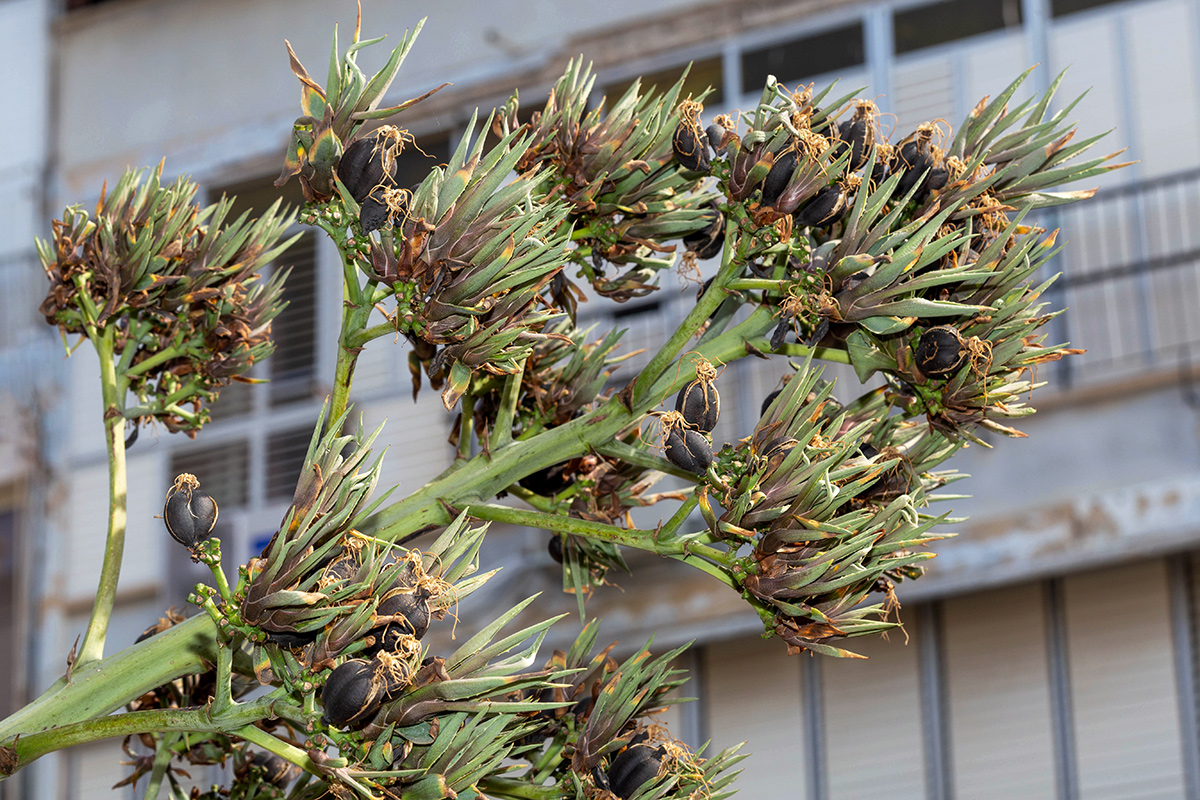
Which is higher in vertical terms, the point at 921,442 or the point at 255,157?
the point at 255,157

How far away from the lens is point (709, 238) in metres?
3.34

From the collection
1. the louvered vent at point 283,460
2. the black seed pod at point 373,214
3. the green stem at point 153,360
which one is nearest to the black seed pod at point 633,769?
the black seed pod at point 373,214

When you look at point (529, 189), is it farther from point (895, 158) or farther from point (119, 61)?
point (119, 61)

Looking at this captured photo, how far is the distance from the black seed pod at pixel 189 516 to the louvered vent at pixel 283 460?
7003mm

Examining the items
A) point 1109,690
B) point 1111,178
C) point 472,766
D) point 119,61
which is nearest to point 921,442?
point 472,766

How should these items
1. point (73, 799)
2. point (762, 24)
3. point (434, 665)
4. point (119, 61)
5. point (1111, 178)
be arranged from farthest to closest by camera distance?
point (119, 61) → point (73, 799) → point (762, 24) → point (1111, 178) → point (434, 665)

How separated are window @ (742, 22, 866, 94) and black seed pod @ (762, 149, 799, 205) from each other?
586cm

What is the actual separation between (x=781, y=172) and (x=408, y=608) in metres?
1.00

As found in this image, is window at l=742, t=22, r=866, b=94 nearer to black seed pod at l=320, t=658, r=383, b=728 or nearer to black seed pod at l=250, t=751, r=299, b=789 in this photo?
black seed pod at l=250, t=751, r=299, b=789

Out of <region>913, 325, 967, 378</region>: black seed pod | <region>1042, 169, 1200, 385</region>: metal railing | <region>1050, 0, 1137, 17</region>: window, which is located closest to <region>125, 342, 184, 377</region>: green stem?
<region>913, 325, 967, 378</region>: black seed pod

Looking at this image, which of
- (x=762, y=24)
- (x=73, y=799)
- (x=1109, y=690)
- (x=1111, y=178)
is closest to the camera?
(x=1109, y=690)

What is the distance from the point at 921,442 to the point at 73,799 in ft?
25.1

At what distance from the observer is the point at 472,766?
103 inches

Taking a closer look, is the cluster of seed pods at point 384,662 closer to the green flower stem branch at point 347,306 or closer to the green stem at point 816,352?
the green flower stem branch at point 347,306
